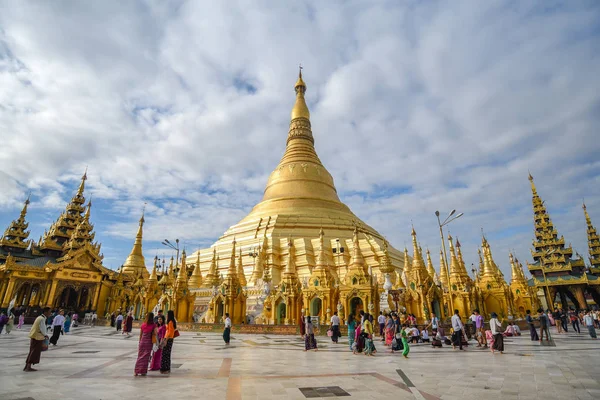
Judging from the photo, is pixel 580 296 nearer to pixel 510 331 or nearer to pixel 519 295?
pixel 519 295

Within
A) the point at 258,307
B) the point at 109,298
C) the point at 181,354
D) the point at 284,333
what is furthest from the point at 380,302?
the point at 109,298

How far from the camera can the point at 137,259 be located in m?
42.8

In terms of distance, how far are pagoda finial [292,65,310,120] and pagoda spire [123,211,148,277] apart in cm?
2734

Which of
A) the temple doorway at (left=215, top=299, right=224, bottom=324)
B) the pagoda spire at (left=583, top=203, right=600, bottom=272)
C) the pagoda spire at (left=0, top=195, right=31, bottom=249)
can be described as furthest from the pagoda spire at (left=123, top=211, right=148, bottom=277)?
the pagoda spire at (left=583, top=203, right=600, bottom=272)

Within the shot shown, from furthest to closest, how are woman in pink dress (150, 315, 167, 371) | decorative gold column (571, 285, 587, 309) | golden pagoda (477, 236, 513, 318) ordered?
decorative gold column (571, 285, 587, 309) < golden pagoda (477, 236, 513, 318) < woman in pink dress (150, 315, 167, 371)

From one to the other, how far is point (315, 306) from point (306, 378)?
17083mm

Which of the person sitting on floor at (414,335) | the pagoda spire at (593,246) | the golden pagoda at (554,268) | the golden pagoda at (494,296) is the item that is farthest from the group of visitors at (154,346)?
the pagoda spire at (593,246)

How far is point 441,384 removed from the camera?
6.14 m

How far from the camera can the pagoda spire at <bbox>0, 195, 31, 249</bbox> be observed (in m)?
34.0

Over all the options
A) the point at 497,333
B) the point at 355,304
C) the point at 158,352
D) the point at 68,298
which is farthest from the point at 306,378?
the point at 68,298

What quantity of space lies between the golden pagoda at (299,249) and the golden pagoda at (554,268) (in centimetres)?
1851

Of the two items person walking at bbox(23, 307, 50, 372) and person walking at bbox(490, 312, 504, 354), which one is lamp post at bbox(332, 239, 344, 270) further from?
person walking at bbox(23, 307, 50, 372)

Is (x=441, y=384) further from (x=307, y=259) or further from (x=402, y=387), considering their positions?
(x=307, y=259)

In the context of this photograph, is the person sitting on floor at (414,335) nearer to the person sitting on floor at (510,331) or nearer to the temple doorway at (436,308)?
the person sitting on floor at (510,331)
